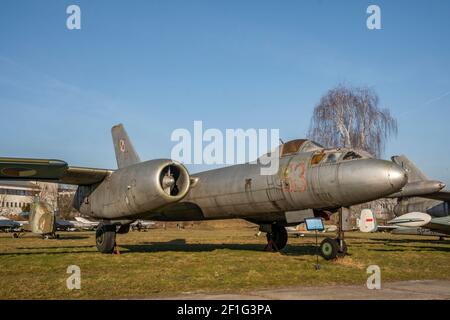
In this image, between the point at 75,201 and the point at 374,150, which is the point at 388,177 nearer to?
the point at 75,201

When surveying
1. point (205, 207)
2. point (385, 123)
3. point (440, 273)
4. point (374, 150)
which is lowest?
point (440, 273)

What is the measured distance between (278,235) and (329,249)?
15.9 ft

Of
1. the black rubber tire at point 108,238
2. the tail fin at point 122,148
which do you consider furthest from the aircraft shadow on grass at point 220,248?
the tail fin at point 122,148

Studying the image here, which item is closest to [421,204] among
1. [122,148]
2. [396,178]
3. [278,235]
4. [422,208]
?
[422,208]

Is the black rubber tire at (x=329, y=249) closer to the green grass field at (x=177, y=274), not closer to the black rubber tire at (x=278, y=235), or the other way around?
the green grass field at (x=177, y=274)

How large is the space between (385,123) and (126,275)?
43.6 m

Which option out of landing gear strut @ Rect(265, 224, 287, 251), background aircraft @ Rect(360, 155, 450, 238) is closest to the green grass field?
landing gear strut @ Rect(265, 224, 287, 251)

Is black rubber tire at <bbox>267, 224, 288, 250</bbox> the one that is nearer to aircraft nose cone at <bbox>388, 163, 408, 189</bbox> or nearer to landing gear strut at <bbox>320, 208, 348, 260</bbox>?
landing gear strut at <bbox>320, 208, 348, 260</bbox>

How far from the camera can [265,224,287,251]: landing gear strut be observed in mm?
18234

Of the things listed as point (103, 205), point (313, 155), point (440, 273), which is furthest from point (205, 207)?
point (440, 273)

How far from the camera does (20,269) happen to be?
12188mm
